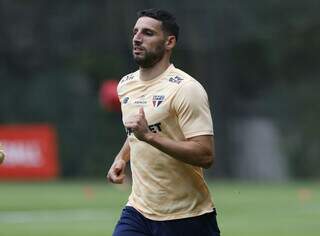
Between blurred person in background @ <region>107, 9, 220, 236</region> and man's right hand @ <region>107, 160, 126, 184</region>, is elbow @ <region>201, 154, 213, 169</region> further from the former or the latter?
man's right hand @ <region>107, 160, 126, 184</region>

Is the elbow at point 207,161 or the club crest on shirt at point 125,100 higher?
the club crest on shirt at point 125,100

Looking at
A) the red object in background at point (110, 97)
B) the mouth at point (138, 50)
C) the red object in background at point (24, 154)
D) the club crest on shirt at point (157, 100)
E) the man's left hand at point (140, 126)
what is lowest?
the red object in background at point (24, 154)

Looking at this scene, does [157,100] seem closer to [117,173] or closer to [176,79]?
[176,79]

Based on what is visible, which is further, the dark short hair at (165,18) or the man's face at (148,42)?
the dark short hair at (165,18)

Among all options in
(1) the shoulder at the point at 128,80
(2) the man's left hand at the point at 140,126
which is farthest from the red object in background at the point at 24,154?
(2) the man's left hand at the point at 140,126

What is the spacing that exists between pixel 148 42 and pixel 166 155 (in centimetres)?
77

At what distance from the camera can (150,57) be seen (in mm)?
8500

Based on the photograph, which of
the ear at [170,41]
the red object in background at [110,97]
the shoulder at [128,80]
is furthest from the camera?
the red object in background at [110,97]

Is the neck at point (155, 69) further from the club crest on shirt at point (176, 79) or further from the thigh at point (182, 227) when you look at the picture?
the thigh at point (182, 227)

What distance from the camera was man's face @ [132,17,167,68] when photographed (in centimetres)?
848

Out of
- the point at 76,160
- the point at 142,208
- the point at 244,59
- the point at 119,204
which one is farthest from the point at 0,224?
the point at 244,59

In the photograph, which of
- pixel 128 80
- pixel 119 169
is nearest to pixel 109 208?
pixel 119 169

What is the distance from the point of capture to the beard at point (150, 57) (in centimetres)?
848

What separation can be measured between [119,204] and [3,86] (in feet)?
40.7
